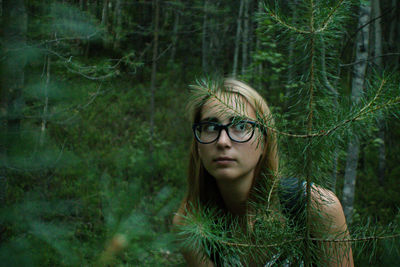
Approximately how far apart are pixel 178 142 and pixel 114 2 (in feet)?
23.7

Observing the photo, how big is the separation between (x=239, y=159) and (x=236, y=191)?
307 millimetres

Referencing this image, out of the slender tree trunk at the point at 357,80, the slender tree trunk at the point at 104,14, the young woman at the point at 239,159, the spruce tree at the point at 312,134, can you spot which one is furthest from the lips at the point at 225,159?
the slender tree trunk at the point at 357,80

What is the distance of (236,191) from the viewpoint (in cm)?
160

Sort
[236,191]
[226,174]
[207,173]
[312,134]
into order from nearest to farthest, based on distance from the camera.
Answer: [312,134]
[226,174]
[236,191]
[207,173]

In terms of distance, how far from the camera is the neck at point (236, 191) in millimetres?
1545

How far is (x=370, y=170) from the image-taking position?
720 centimetres

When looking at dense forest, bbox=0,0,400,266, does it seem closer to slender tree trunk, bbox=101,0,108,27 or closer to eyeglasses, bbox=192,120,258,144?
slender tree trunk, bbox=101,0,108,27

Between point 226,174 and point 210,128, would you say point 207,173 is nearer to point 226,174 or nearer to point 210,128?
point 226,174

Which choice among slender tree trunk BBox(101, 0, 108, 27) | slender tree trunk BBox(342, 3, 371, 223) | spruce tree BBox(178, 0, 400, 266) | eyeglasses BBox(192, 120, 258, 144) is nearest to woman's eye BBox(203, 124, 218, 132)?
eyeglasses BBox(192, 120, 258, 144)

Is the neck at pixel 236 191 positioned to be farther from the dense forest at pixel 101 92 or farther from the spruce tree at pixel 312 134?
the spruce tree at pixel 312 134

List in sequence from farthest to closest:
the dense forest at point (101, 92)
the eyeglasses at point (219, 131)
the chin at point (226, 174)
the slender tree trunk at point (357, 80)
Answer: the slender tree trunk at point (357, 80) → the chin at point (226, 174) → the eyeglasses at point (219, 131) → the dense forest at point (101, 92)

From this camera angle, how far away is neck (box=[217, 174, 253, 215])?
154cm

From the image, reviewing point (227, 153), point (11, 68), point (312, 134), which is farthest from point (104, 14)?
point (312, 134)

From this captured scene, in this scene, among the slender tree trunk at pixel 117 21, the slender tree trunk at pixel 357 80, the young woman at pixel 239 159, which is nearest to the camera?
the young woman at pixel 239 159
